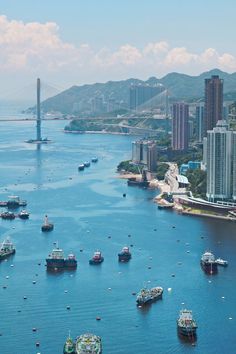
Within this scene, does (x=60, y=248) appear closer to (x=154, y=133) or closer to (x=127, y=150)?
(x=127, y=150)

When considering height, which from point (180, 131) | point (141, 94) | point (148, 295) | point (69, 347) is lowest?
point (69, 347)

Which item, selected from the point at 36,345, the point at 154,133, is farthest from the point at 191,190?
the point at 154,133

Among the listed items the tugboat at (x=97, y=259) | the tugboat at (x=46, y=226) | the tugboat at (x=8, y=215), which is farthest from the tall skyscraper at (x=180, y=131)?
the tugboat at (x=97, y=259)

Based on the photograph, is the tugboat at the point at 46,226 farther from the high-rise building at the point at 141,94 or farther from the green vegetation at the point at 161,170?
the high-rise building at the point at 141,94

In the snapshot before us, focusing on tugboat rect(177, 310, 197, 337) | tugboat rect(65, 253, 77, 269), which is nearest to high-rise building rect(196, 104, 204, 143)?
tugboat rect(65, 253, 77, 269)

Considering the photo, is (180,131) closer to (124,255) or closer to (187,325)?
(124,255)

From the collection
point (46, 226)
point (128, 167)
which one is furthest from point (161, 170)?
point (46, 226)
